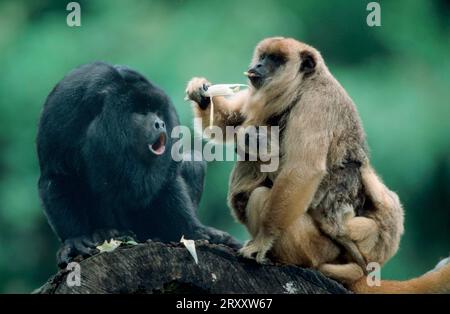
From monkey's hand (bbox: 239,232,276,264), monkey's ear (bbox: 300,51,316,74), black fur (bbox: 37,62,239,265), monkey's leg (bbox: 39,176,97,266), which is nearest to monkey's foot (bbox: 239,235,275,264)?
monkey's hand (bbox: 239,232,276,264)

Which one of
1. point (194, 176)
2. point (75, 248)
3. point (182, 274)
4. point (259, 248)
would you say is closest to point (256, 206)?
point (259, 248)

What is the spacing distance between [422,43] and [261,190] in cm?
471

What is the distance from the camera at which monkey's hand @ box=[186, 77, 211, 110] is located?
18.2 ft

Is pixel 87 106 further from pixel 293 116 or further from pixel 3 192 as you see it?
pixel 3 192

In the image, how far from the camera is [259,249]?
481 centimetres

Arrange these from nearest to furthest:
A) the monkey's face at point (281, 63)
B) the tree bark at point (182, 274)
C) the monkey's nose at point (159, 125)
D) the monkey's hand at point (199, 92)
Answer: the tree bark at point (182, 274)
the monkey's face at point (281, 63)
the monkey's hand at point (199, 92)
the monkey's nose at point (159, 125)

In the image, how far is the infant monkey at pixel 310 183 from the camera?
4852 millimetres

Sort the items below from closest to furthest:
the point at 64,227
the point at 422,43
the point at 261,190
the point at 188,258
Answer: the point at 188,258 → the point at 261,190 → the point at 64,227 → the point at 422,43

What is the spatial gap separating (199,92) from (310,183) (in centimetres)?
119

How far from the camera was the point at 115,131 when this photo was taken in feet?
20.2

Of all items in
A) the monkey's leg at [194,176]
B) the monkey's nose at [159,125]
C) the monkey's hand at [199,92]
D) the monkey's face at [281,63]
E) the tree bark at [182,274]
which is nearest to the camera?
the tree bark at [182,274]

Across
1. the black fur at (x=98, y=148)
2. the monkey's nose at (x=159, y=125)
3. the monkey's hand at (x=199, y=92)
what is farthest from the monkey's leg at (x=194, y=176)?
the monkey's hand at (x=199, y=92)

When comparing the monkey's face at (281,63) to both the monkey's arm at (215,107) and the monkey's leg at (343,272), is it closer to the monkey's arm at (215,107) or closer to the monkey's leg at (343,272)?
the monkey's arm at (215,107)
